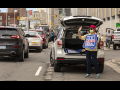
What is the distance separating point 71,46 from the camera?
37.3 feet

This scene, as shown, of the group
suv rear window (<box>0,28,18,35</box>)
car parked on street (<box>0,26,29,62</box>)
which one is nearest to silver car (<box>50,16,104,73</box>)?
car parked on street (<box>0,26,29,62</box>)

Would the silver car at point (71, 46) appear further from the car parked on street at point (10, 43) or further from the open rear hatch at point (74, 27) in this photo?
the car parked on street at point (10, 43)

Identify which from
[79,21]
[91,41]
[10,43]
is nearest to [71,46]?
[79,21]

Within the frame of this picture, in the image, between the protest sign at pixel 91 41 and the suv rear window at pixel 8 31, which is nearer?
the protest sign at pixel 91 41

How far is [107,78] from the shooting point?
920 cm

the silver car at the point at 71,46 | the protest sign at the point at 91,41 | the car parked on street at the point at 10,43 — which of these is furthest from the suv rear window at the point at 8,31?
the protest sign at the point at 91,41

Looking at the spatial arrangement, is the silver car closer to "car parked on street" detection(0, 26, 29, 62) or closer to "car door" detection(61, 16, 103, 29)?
"car door" detection(61, 16, 103, 29)

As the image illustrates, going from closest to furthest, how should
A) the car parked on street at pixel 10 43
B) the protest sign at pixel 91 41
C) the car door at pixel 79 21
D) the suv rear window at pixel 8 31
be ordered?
1. the protest sign at pixel 91 41
2. the car door at pixel 79 21
3. the car parked on street at pixel 10 43
4. the suv rear window at pixel 8 31

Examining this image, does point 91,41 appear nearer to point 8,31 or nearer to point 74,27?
point 74,27

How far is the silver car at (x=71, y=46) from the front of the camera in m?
9.95
